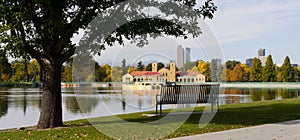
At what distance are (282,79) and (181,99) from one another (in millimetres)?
71669

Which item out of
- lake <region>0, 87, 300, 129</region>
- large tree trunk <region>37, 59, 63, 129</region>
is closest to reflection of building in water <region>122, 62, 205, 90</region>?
lake <region>0, 87, 300, 129</region>

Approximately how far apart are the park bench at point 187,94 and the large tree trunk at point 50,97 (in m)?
3.59

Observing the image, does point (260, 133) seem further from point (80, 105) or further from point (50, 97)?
point (80, 105)

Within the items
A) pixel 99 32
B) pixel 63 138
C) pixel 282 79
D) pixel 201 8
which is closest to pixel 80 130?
pixel 63 138

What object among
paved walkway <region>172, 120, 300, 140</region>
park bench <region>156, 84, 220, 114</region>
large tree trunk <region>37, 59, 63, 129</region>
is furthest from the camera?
park bench <region>156, 84, 220, 114</region>

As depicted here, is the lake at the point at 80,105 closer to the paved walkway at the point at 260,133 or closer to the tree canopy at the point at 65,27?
the tree canopy at the point at 65,27

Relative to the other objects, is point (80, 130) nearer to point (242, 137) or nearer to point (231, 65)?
point (242, 137)

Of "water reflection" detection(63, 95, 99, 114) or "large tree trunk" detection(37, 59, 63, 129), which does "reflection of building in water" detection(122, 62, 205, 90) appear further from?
"large tree trunk" detection(37, 59, 63, 129)

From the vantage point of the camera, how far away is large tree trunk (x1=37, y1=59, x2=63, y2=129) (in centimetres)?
1065

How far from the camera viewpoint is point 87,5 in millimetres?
10594

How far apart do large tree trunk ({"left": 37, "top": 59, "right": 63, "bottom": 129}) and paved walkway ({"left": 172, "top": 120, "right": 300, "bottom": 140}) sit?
414 centimetres

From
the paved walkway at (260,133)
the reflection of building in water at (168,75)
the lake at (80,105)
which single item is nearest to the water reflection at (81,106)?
the lake at (80,105)

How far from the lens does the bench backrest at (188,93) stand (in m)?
13.3

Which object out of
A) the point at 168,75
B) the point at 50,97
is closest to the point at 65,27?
the point at 50,97
